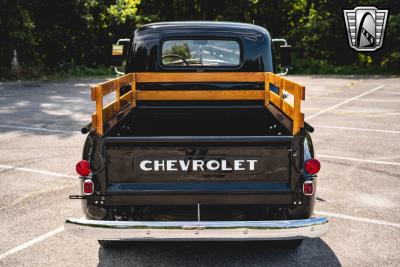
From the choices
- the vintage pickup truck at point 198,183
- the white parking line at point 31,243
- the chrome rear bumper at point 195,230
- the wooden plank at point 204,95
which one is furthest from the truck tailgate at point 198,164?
the wooden plank at point 204,95

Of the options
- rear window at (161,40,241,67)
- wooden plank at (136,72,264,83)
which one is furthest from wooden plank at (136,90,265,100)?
rear window at (161,40,241,67)

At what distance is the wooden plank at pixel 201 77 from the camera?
→ 6105mm

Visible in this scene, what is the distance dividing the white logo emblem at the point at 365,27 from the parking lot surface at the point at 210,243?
13.8m

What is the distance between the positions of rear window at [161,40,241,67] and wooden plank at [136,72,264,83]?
0.92 feet

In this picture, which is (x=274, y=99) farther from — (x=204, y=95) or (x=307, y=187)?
(x=307, y=187)

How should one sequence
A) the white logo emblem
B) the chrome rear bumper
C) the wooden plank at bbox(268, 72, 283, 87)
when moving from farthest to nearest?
the white logo emblem
the wooden plank at bbox(268, 72, 283, 87)
the chrome rear bumper

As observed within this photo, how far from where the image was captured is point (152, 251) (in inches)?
179

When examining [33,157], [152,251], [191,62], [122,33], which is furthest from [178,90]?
[122,33]

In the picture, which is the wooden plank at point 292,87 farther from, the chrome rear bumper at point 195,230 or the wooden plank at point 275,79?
the chrome rear bumper at point 195,230

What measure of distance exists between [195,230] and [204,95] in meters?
2.80

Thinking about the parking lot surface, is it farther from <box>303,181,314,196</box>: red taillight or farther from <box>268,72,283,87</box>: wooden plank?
<box>268,72,283,87</box>: wooden plank

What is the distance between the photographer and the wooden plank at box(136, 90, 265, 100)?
604 cm

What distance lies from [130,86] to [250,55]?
151 cm

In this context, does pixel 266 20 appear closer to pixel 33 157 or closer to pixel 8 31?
pixel 8 31
